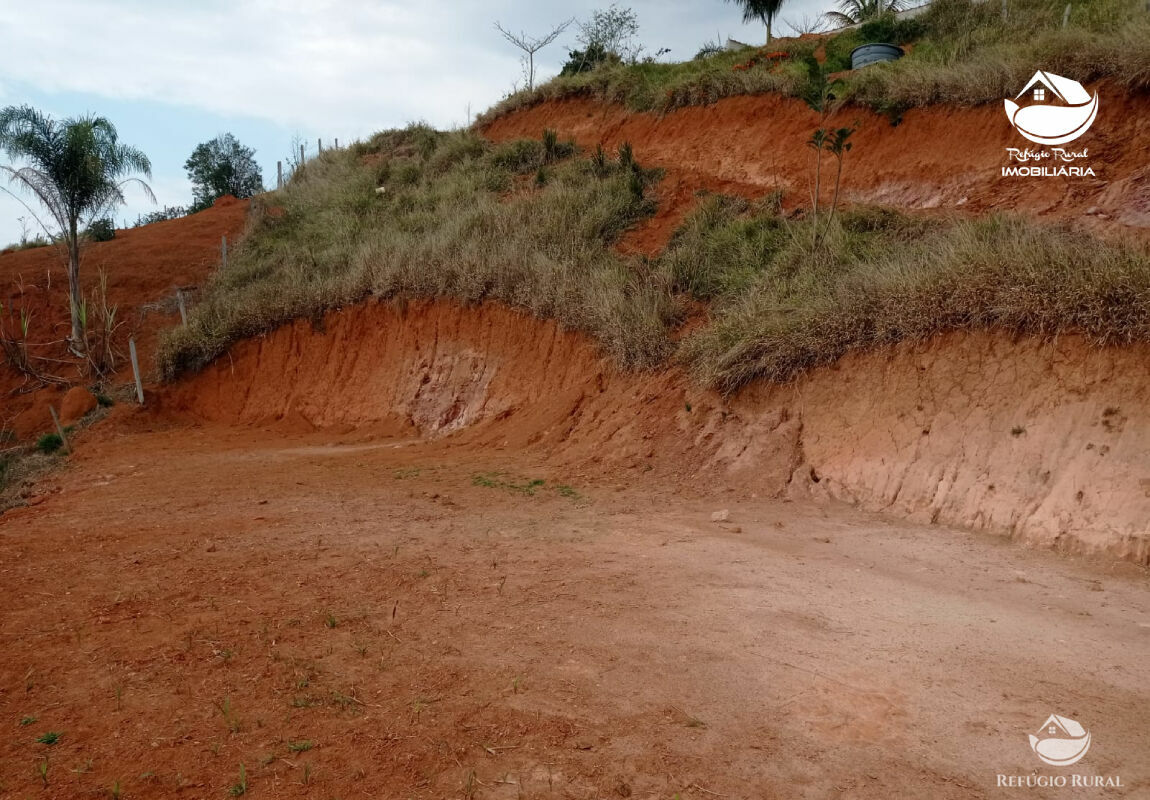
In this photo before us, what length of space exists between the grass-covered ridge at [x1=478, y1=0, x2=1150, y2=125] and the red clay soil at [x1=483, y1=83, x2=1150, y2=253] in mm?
273

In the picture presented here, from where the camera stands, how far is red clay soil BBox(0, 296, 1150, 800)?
2977 millimetres

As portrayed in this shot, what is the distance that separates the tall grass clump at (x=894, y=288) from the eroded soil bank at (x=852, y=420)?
20cm

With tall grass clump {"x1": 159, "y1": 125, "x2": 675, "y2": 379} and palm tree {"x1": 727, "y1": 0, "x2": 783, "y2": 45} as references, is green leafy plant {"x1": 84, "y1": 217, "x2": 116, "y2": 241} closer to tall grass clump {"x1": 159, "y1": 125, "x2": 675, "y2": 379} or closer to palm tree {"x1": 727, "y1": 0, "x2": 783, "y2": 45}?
tall grass clump {"x1": 159, "y1": 125, "x2": 675, "y2": 379}

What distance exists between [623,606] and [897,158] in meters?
10.1

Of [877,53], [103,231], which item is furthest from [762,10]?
[103,231]

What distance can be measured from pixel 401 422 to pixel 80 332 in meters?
8.76

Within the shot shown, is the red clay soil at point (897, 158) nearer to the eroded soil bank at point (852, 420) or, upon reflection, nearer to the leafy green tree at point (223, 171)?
the eroded soil bank at point (852, 420)

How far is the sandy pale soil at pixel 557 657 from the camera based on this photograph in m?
2.91

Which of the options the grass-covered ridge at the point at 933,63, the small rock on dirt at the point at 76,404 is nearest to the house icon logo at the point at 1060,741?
the grass-covered ridge at the point at 933,63

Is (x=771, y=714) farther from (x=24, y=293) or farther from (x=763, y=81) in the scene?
(x=24, y=293)

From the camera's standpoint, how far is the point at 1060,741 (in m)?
3.03

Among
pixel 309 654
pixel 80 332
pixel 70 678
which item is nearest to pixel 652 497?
pixel 309 654

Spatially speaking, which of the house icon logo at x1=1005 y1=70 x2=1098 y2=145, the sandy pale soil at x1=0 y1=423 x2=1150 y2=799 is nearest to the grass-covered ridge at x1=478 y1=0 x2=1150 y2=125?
the house icon logo at x1=1005 y1=70 x2=1098 y2=145

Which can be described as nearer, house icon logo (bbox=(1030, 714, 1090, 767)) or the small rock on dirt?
house icon logo (bbox=(1030, 714, 1090, 767))
